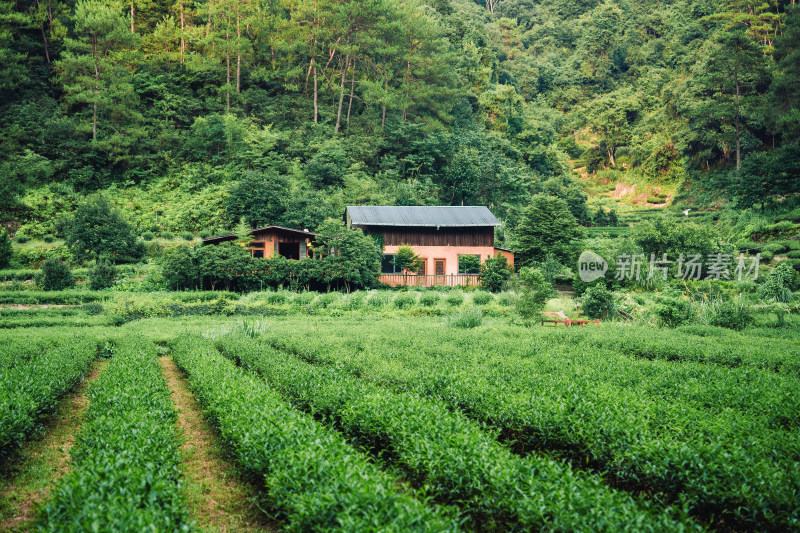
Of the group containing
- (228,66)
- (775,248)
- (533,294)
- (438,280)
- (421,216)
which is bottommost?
(533,294)

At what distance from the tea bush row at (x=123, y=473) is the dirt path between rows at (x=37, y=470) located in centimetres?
46

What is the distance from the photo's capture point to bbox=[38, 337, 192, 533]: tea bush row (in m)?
4.55

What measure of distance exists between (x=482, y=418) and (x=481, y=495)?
2808mm

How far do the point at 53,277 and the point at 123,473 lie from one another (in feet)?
95.1

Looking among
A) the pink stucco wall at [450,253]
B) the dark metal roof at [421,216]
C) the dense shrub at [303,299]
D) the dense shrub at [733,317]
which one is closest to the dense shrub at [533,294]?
the dense shrub at [733,317]

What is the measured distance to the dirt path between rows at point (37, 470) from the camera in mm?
6105

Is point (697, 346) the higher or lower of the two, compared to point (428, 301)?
lower

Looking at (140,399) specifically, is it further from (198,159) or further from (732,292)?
(198,159)

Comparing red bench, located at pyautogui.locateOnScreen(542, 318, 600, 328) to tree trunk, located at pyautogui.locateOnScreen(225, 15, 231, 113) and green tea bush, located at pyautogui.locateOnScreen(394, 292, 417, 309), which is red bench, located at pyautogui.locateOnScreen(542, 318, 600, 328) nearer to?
green tea bush, located at pyautogui.locateOnScreen(394, 292, 417, 309)

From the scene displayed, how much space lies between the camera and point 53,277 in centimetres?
2827

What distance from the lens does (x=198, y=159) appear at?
155ft

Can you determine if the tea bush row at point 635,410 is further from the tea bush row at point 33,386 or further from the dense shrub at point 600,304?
the dense shrub at point 600,304

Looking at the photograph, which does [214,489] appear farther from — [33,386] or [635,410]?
[635,410]

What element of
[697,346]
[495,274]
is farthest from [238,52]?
[697,346]
